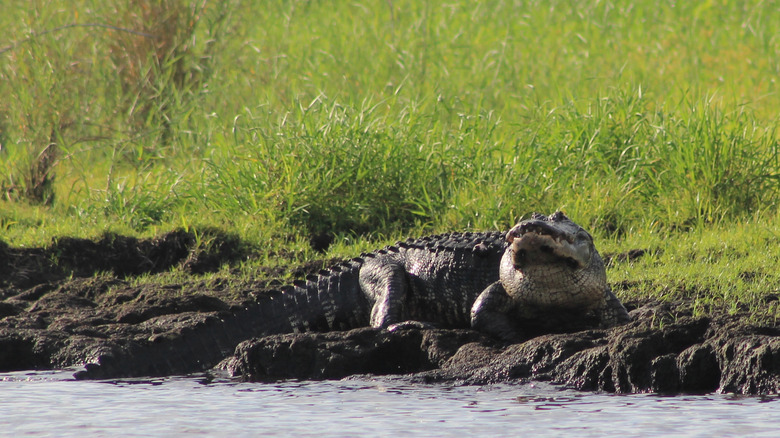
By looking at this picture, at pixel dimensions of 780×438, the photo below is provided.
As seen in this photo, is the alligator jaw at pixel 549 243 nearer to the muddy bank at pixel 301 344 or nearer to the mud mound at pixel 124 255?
the muddy bank at pixel 301 344

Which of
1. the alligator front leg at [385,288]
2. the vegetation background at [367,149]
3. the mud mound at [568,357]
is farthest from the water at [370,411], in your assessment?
the vegetation background at [367,149]

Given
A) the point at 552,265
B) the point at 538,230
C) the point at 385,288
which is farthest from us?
the point at 385,288

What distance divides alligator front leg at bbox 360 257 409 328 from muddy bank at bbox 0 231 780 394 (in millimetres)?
451

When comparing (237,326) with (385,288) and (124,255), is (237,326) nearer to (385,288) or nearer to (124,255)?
(385,288)

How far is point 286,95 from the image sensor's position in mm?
10211

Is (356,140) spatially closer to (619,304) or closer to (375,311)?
(375,311)

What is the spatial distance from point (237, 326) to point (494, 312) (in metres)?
1.27

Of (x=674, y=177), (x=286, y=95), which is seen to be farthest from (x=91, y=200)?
(x=674, y=177)

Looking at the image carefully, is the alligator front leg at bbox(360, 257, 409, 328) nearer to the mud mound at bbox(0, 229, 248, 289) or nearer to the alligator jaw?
the alligator jaw

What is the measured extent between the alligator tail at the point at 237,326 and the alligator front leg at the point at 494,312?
0.81 metres

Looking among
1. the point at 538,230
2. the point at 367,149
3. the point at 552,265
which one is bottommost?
the point at 552,265

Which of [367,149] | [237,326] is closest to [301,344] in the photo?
[237,326]

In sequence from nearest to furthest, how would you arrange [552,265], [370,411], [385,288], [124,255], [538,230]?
[370,411], [538,230], [552,265], [385,288], [124,255]

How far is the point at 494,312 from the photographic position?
4754 millimetres
